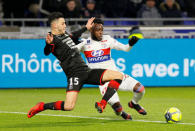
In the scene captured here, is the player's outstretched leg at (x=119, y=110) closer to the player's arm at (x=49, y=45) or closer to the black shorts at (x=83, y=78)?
the black shorts at (x=83, y=78)

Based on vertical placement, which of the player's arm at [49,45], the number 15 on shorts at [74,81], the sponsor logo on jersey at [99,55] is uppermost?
the player's arm at [49,45]

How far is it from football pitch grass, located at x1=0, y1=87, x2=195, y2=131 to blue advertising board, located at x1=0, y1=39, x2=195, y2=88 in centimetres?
88

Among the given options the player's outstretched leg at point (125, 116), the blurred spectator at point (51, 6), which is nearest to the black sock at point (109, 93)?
the player's outstretched leg at point (125, 116)

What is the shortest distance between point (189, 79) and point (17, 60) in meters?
5.34

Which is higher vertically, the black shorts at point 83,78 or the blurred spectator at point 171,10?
the blurred spectator at point 171,10

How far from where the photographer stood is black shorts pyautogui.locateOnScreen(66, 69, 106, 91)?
10.1 m

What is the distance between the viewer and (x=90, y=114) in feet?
39.0

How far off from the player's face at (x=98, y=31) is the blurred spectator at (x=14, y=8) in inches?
391

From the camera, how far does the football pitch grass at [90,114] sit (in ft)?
32.7

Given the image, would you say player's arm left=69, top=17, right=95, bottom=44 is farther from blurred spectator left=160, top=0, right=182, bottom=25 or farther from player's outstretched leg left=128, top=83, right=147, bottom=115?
blurred spectator left=160, top=0, right=182, bottom=25

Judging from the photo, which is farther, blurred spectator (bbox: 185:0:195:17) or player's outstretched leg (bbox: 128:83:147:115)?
blurred spectator (bbox: 185:0:195:17)

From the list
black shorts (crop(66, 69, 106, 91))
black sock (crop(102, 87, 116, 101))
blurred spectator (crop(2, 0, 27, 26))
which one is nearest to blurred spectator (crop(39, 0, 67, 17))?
blurred spectator (crop(2, 0, 27, 26))

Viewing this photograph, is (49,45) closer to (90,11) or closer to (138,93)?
(138,93)

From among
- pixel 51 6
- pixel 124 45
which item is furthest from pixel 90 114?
pixel 51 6
